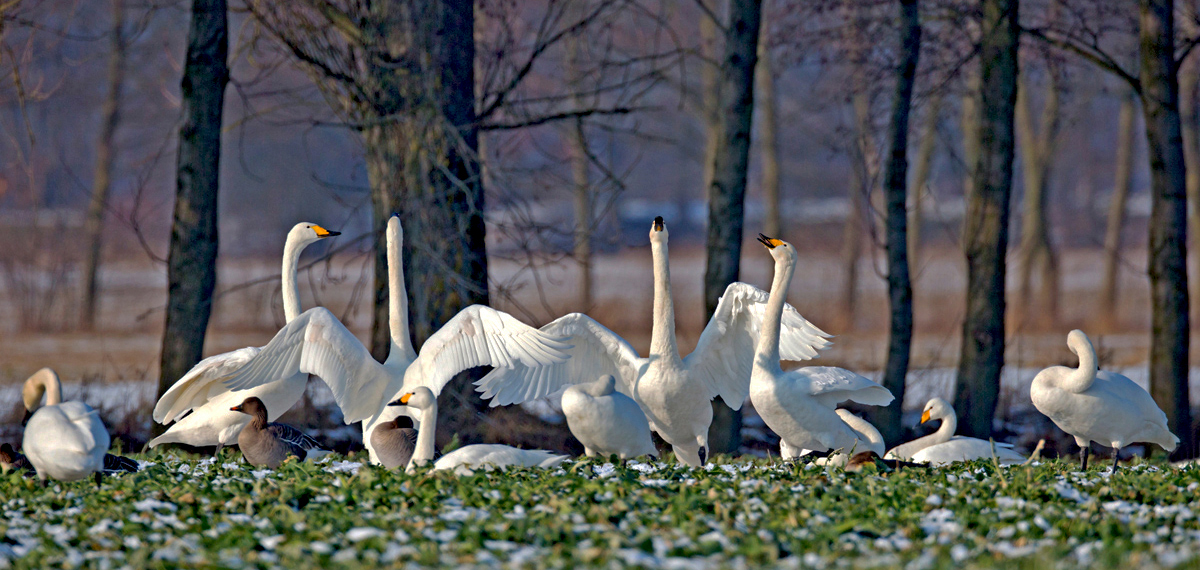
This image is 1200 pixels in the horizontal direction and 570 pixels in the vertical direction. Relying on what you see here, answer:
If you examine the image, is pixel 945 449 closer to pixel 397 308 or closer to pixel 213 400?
pixel 397 308

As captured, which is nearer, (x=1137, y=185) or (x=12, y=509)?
(x=12, y=509)

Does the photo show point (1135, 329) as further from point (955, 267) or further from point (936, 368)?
point (955, 267)

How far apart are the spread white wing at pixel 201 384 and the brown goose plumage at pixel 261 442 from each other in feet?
0.93

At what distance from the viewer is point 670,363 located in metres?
7.73

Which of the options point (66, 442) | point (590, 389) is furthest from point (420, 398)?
point (66, 442)

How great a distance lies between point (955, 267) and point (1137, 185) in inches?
858

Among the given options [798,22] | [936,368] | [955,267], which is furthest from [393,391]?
[955,267]

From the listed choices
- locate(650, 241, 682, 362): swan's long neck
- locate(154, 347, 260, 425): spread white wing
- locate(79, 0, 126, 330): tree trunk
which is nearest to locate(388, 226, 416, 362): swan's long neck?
locate(154, 347, 260, 425): spread white wing

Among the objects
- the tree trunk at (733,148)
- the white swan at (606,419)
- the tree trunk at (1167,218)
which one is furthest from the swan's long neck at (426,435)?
the tree trunk at (1167,218)

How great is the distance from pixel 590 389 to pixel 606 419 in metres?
0.29

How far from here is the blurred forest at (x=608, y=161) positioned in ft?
32.8

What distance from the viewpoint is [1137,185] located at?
5728 centimetres

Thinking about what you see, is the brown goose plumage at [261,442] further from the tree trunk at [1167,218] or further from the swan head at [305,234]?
the tree trunk at [1167,218]

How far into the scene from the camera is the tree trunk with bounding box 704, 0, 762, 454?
33.7 ft
